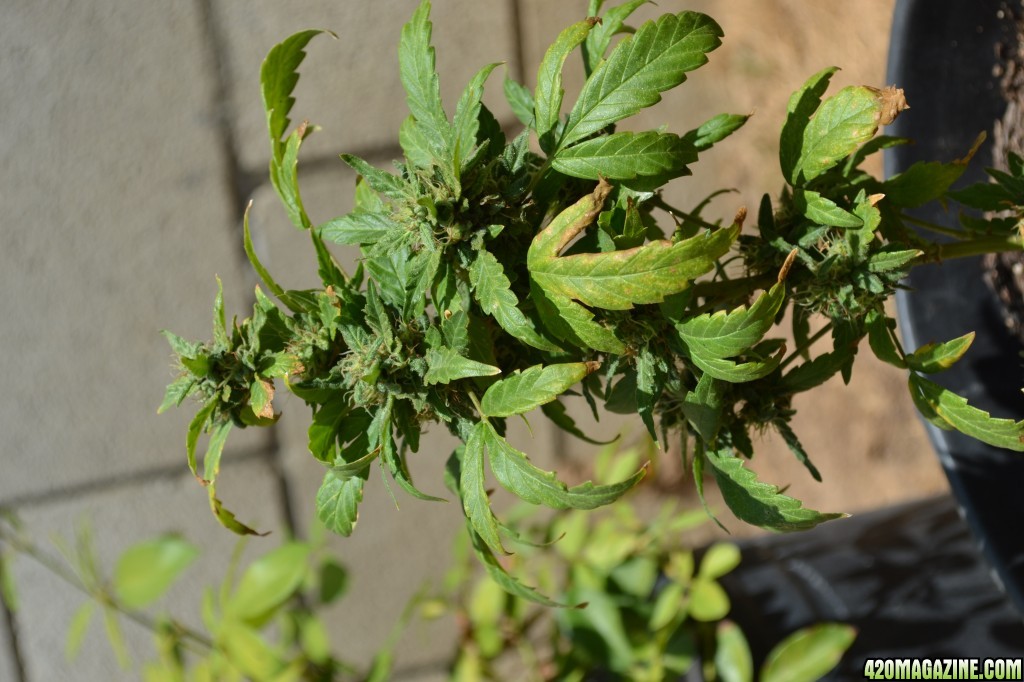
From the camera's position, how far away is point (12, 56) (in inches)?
41.8

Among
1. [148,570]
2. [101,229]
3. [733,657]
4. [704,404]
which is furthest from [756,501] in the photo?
[101,229]

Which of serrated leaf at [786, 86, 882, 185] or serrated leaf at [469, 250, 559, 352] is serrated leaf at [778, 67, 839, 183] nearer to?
serrated leaf at [786, 86, 882, 185]

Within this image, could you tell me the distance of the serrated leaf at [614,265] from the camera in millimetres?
390

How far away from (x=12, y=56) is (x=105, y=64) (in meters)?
0.11

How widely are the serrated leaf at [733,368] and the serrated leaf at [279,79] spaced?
0.29 meters

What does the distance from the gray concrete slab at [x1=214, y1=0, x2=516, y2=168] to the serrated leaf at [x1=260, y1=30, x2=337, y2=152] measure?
0.60 m

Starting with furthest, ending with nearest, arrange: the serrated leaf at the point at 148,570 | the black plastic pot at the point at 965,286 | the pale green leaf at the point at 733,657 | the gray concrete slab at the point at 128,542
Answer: the gray concrete slab at the point at 128,542, the serrated leaf at the point at 148,570, the pale green leaf at the point at 733,657, the black plastic pot at the point at 965,286

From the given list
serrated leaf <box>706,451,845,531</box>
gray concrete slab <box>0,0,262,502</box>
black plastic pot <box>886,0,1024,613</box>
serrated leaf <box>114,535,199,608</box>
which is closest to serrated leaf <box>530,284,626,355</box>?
serrated leaf <box>706,451,845,531</box>

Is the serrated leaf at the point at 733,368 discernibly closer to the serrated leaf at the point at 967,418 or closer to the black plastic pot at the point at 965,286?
the serrated leaf at the point at 967,418

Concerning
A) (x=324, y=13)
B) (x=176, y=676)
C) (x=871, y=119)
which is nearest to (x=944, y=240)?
(x=871, y=119)

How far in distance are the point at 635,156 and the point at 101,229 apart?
0.95 meters

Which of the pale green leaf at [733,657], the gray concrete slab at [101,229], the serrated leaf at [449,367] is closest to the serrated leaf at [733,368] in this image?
the serrated leaf at [449,367]

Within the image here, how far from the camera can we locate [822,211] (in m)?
0.46

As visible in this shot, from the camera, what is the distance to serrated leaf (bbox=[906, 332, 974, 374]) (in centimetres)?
49
